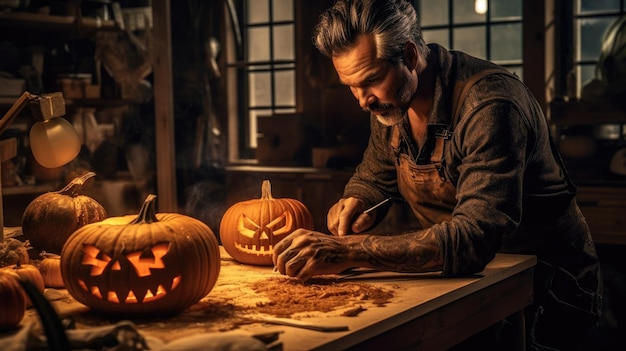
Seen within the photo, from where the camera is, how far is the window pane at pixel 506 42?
20.5ft

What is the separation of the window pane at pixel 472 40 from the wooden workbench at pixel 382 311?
3636 mm

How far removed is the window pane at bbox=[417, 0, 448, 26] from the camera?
255 inches

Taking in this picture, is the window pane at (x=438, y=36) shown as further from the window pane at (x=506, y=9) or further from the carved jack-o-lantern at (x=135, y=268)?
the carved jack-o-lantern at (x=135, y=268)

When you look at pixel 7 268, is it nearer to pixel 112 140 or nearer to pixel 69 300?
pixel 69 300

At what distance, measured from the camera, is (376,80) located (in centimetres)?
294

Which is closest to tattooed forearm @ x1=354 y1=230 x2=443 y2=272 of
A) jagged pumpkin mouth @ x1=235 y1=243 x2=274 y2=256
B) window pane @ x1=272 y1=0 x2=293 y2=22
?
jagged pumpkin mouth @ x1=235 y1=243 x2=274 y2=256

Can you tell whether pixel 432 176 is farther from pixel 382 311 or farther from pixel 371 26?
pixel 382 311

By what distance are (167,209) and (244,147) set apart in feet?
3.75

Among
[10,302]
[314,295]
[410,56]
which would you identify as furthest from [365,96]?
[10,302]

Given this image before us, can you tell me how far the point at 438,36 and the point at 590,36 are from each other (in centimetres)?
111

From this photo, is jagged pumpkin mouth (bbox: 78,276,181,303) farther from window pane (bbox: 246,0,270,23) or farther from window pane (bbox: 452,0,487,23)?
window pane (bbox: 246,0,270,23)

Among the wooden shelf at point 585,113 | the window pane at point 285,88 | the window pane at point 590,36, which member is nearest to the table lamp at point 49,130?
the wooden shelf at point 585,113

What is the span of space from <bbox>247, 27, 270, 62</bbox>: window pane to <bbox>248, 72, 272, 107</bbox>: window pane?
0.14 meters

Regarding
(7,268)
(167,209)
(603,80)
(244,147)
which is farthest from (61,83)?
(7,268)
